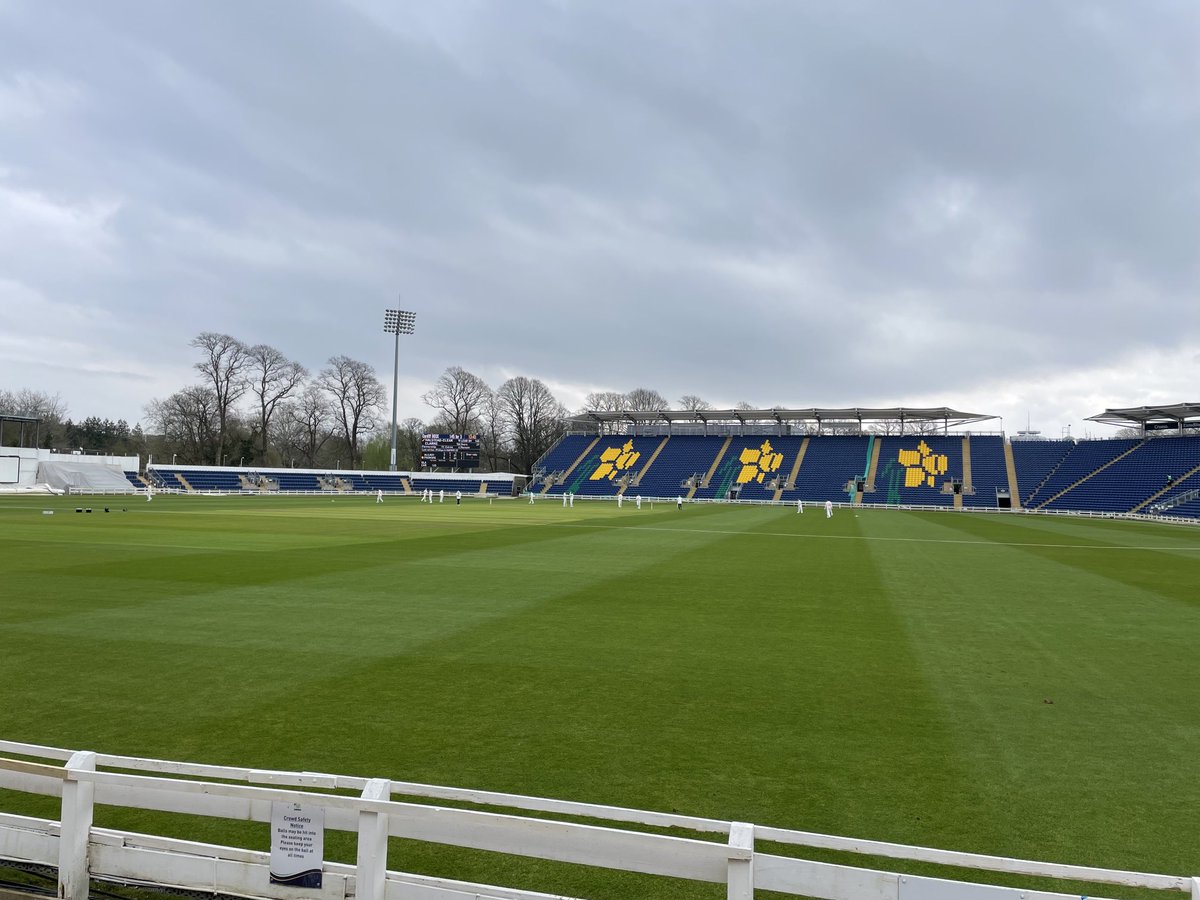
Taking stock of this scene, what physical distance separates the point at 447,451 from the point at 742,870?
79866 millimetres

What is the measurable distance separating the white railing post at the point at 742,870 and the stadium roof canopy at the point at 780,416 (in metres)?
80.7

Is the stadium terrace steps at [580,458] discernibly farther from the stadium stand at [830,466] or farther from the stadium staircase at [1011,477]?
the stadium staircase at [1011,477]

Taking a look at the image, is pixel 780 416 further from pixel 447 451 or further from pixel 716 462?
pixel 447 451

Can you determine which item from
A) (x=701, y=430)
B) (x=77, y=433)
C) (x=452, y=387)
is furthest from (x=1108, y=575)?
(x=77, y=433)

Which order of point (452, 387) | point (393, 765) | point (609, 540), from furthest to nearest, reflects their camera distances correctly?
1. point (452, 387)
2. point (609, 540)
3. point (393, 765)

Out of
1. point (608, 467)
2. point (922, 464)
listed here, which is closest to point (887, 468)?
point (922, 464)

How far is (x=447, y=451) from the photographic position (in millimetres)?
81000

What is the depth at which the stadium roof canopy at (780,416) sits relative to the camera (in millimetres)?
77938

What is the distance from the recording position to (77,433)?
106m

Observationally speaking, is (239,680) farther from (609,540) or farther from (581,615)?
(609,540)

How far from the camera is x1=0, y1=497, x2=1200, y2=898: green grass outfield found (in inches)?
207

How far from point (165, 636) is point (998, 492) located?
71.9m

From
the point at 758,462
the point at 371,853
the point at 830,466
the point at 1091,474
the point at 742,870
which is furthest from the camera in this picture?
the point at 758,462

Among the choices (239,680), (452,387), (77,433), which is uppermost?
(452,387)
